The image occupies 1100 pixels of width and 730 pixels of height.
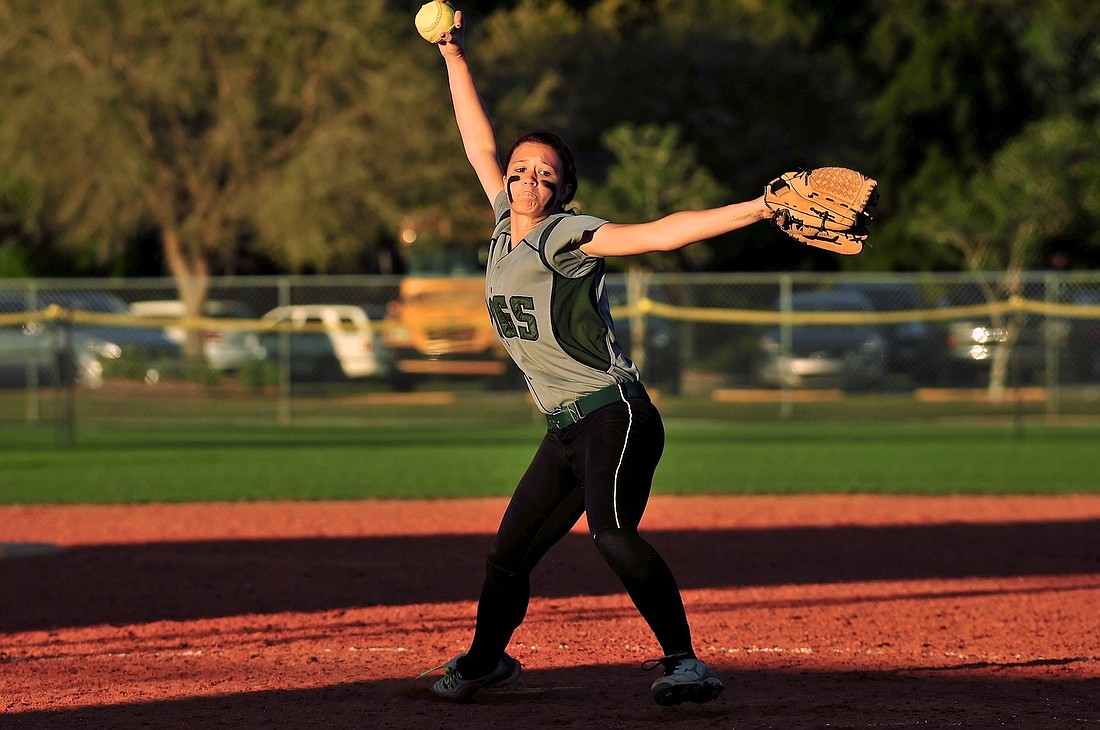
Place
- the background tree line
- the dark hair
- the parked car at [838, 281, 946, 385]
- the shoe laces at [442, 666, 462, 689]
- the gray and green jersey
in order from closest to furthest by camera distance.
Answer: the gray and green jersey → the dark hair → the shoe laces at [442, 666, 462, 689] → the parked car at [838, 281, 946, 385] → the background tree line

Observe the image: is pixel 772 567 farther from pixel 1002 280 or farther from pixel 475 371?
pixel 475 371

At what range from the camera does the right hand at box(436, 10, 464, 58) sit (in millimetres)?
6379

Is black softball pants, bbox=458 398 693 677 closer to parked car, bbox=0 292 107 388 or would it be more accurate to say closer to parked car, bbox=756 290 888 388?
parked car, bbox=756 290 888 388

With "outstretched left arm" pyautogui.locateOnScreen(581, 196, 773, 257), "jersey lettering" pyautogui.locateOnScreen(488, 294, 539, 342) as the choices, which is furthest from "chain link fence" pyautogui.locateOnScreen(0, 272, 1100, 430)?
"outstretched left arm" pyautogui.locateOnScreen(581, 196, 773, 257)

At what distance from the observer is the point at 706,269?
4147cm

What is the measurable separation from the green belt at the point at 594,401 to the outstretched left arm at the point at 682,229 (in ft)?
1.82

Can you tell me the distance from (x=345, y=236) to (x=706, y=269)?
A: 42.1ft

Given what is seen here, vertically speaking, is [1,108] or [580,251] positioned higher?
[1,108]

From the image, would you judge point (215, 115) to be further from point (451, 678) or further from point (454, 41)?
point (451, 678)

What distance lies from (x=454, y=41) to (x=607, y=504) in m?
2.12

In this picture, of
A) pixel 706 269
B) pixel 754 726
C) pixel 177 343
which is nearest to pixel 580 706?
pixel 754 726

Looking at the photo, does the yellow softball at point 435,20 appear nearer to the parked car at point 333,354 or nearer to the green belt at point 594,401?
the green belt at point 594,401

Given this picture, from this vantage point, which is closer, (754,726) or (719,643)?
(754,726)

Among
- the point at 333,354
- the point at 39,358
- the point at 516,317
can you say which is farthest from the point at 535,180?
the point at 39,358
